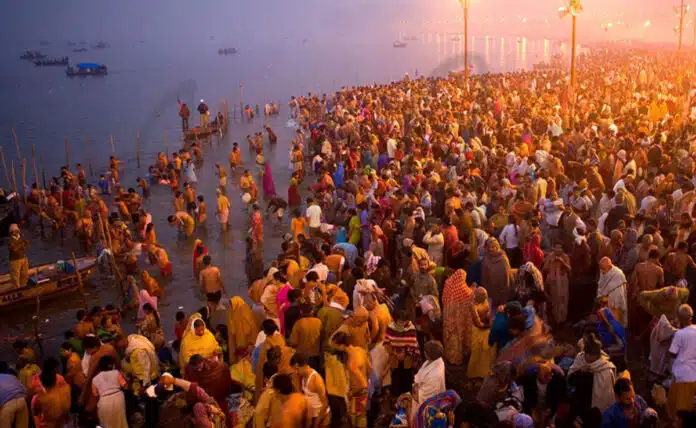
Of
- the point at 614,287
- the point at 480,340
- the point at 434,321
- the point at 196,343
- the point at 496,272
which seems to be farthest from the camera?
the point at 496,272

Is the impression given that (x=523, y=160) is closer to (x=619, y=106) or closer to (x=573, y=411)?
(x=573, y=411)

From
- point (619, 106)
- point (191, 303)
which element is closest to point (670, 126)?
point (619, 106)

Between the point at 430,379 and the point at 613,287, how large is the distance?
2886 millimetres

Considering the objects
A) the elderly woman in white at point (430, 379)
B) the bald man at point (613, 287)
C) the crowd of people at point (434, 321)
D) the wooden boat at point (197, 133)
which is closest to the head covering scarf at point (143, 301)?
the crowd of people at point (434, 321)

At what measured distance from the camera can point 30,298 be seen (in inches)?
476

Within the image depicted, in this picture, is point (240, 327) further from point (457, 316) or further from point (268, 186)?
point (268, 186)

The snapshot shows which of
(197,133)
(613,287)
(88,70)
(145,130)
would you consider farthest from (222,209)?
(88,70)

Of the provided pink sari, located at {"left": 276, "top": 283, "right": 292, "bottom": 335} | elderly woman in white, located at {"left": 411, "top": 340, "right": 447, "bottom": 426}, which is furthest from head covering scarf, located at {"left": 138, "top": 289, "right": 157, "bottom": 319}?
elderly woman in white, located at {"left": 411, "top": 340, "right": 447, "bottom": 426}

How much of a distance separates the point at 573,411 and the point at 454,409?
3.09 ft

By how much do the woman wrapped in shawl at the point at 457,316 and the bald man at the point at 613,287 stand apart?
4.95 feet

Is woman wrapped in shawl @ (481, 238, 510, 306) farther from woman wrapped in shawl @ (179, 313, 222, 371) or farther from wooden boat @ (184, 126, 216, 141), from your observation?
wooden boat @ (184, 126, 216, 141)

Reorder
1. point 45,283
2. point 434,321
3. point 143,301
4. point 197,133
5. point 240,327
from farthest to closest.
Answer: point 197,133 < point 45,283 < point 143,301 < point 434,321 < point 240,327

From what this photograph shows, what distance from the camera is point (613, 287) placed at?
A: 23.7 ft

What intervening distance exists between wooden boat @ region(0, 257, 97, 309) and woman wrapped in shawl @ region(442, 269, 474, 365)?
25.3 ft
